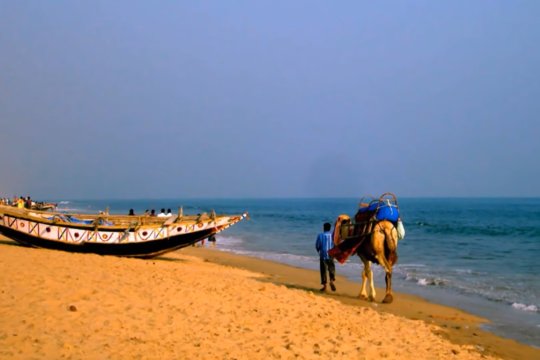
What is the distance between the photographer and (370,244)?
38.9 ft

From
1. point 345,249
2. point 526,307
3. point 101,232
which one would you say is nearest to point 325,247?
point 345,249

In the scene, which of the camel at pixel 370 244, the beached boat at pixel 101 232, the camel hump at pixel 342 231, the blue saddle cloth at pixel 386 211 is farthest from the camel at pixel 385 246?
the beached boat at pixel 101 232

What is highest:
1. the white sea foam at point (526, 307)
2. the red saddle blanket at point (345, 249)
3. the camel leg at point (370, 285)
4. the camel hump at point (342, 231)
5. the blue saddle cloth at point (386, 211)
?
the blue saddle cloth at point (386, 211)

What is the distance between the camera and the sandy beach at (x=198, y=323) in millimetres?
6160

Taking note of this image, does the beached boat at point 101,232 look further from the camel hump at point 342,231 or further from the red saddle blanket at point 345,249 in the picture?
the red saddle blanket at point 345,249

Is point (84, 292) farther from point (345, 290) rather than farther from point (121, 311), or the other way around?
point (345, 290)

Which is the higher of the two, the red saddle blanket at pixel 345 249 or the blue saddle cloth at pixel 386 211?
the blue saddle cloth at pixel 386 211

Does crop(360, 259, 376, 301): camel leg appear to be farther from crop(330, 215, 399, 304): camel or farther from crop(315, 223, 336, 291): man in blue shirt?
crop(315, 223, 336, 291): man in blue shirt

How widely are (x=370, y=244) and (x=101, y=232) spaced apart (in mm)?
8726

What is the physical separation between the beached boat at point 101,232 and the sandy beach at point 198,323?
441cm

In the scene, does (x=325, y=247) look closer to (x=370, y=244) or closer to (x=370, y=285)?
(x=370, y=244)

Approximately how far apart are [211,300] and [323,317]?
6.43 ft

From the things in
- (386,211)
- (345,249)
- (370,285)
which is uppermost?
(386,211)

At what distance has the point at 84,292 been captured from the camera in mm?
8359
